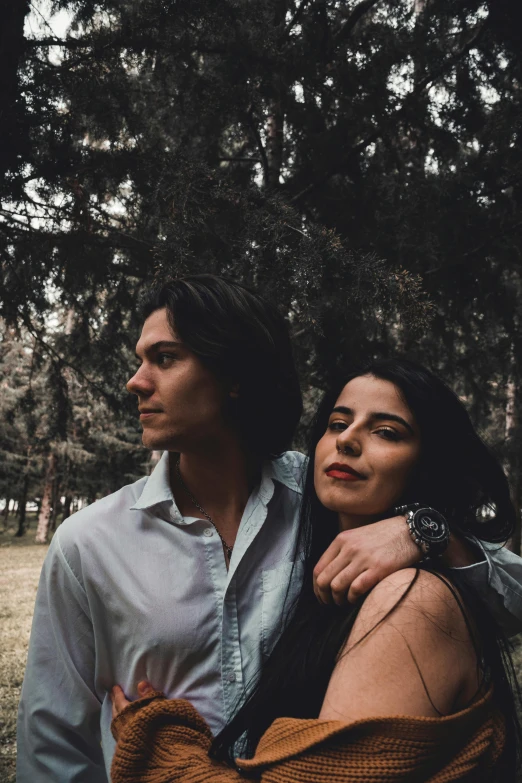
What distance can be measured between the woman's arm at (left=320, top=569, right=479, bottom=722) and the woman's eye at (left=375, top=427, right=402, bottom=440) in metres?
0.47

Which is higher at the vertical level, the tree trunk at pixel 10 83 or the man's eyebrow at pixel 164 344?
the tree trunk at pixel 10 83

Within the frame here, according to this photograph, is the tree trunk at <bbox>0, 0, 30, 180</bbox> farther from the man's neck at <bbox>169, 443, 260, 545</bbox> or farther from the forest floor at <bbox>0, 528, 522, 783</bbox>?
the forest floor at <bbox>0, 528, 522, 783</bbox>

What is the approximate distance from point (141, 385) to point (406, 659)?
1274mm

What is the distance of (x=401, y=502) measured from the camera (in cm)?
164

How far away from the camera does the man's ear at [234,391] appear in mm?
2240

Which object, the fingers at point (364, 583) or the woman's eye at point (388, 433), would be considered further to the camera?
the woman's eye at point (388, 433)

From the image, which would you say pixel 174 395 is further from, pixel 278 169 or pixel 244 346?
pixel 278 169

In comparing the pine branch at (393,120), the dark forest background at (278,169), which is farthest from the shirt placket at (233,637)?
the pine branch at (393,120)

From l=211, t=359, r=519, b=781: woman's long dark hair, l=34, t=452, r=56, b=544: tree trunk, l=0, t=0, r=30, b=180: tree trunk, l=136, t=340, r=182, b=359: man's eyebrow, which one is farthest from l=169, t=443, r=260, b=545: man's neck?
l=34, t=452, r=56, b=544: tree trunk

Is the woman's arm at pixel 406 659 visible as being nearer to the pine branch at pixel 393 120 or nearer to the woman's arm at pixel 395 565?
the woman's arm at pixel 395 565

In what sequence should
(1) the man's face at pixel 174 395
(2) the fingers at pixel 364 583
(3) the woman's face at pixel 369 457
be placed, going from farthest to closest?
1. (1) the man's face at pixel 174 395
2. (3) the woman's face at pixel 369 457
3. (2) the fingers at pixel 364 583

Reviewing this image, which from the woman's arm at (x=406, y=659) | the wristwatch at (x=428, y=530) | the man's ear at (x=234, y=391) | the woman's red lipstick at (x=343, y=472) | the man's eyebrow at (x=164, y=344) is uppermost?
the man's eyebrow at (x=164, y=344)

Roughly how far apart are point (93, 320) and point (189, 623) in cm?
335

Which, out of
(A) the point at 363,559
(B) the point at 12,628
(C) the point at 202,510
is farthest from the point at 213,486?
(B) the point at 12,628
